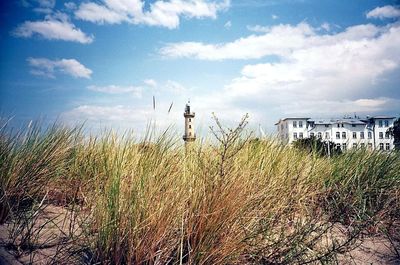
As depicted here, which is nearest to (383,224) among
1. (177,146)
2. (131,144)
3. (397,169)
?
(397,169)

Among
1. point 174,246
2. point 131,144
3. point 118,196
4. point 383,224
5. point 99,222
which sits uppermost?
point 131,144

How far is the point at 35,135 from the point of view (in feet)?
11.4

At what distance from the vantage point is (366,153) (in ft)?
14.5

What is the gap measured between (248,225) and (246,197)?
0.69 ft

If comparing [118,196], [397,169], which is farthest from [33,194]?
[397,169]

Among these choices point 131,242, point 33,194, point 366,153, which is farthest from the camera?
point 366,153

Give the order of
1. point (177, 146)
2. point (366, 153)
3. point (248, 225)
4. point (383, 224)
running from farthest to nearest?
point (366, 153)
point (177, 146)
point (383, 224)
point (248, 225)

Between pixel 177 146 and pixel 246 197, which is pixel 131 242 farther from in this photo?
pixel 177 146

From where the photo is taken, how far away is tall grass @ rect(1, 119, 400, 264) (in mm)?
1835

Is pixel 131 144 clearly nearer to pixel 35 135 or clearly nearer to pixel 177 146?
pixel 177 146

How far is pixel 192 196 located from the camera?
212 centimetres

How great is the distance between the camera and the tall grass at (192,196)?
1.83m

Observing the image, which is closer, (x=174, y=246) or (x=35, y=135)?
(x=174, y=246)

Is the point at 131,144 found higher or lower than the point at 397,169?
higher
